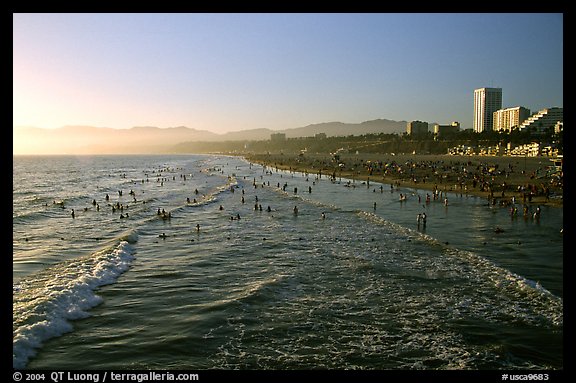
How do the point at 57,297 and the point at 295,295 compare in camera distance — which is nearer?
the point at 57,297

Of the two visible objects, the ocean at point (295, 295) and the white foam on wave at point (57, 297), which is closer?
the ocean at point (295, 295)

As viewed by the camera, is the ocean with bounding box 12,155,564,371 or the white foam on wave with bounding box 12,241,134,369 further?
the white foam on wave with bounding box 12,241,134,369
